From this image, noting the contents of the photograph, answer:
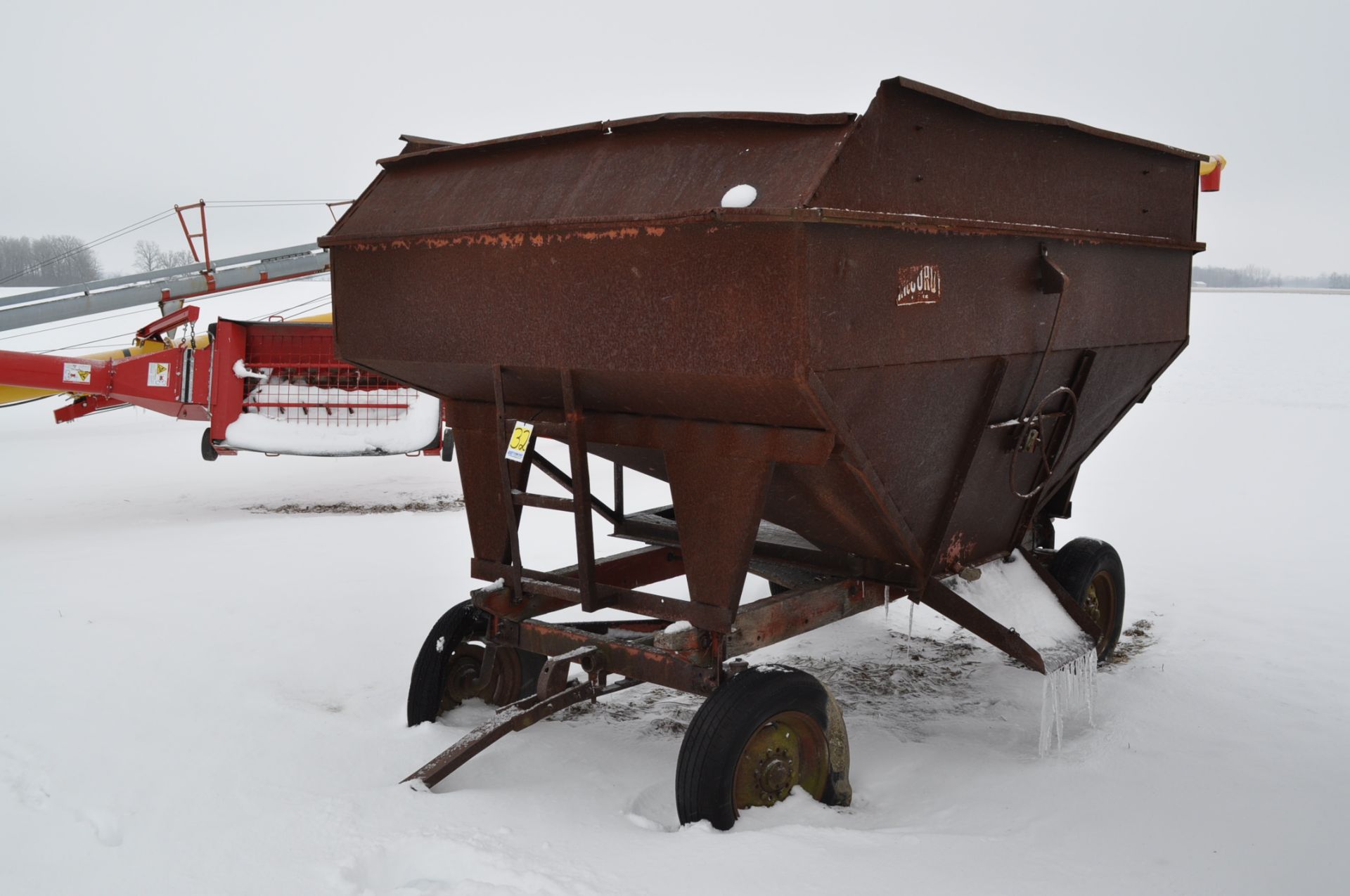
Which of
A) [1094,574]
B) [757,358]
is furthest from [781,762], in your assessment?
[1094,574]

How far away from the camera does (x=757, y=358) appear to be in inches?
119

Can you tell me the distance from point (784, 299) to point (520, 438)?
135cm

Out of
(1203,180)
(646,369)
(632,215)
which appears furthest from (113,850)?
(1203,180)

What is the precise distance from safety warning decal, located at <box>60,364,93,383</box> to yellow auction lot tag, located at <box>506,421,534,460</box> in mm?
5741

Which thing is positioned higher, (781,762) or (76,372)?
(76,372)

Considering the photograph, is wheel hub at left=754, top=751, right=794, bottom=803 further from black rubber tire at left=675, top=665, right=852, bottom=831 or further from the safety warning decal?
the safety warning decal

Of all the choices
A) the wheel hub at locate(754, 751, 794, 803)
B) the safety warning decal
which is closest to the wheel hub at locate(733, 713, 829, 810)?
the wheel hub at locate(754, 751, 794, 803)

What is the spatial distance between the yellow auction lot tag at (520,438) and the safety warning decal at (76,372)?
5.74m

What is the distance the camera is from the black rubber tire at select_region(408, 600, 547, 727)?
164 inches

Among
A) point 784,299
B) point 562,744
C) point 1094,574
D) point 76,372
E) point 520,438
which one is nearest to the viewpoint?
point 784,299

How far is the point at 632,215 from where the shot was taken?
3193 mm

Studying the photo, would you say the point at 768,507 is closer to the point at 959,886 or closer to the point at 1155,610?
the point at 959,886

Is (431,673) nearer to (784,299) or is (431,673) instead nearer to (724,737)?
(724,737)

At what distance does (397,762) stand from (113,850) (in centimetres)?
98
